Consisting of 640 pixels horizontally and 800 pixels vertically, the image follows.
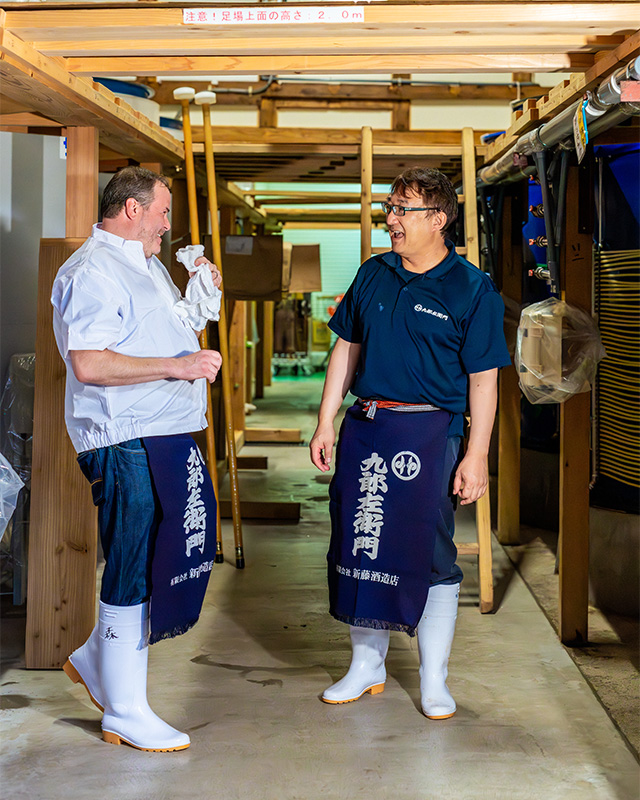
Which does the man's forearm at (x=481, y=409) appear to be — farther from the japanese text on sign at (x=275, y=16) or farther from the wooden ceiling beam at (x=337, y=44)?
the japanese text on sign at (x=275, y=16)

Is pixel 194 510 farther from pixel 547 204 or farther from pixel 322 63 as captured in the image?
pixel 547 204

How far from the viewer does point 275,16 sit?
2.18 meters

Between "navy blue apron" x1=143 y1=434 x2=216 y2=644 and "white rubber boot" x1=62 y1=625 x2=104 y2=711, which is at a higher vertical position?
"navy blue apron" x1=143 y1=434 x2=216 y2=644

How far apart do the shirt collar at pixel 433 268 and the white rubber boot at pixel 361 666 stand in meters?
1.13

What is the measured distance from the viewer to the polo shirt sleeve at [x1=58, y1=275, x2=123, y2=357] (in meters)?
2.13

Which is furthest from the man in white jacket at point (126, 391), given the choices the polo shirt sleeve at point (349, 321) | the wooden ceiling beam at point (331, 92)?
the wooden ceiling beam at point (331, 92)

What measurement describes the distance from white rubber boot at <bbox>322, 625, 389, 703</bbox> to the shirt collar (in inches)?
44.4

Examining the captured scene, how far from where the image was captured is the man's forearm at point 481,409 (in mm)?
2459

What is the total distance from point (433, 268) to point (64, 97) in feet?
4.13

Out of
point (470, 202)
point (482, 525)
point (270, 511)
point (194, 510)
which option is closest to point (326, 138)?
point (470, 202)

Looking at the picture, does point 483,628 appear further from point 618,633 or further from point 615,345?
point 615,345

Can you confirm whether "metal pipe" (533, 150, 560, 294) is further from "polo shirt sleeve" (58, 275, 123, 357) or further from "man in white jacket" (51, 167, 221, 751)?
"polo shirt sleeve" (58, 275, 123, 357)

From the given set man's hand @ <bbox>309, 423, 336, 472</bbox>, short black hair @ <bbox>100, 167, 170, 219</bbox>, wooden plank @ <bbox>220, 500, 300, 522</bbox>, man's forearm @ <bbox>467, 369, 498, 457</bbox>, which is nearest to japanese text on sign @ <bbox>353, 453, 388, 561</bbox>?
man's hand @ <bbox>309, 423, 336, 472</bbox>

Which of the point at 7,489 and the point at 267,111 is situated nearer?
the point at 7,489
